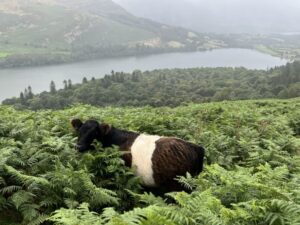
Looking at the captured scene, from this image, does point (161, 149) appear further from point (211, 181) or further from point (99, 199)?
point (99, 199)

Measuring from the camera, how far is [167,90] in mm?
138250

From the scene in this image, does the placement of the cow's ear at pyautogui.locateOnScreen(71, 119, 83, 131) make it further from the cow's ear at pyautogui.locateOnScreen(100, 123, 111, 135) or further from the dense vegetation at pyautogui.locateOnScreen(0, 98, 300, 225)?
the cow's ear at pyautogui.locateOnScreen(100, 123, 111, 135)

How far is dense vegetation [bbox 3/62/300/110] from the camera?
4237 inches

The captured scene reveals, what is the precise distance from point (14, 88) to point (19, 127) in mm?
147503

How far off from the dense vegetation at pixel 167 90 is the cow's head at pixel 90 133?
8010cm

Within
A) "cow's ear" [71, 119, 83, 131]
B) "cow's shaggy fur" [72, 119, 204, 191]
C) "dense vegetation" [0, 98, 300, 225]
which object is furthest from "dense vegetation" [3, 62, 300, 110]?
"cow's shaggy fur" [72, 119, 204, 191]

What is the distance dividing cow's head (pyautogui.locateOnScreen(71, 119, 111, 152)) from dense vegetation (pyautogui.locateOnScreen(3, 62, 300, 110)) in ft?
263

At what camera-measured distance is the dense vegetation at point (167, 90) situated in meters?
108

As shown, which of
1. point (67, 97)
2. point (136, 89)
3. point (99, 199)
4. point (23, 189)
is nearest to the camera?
point (99, 199)

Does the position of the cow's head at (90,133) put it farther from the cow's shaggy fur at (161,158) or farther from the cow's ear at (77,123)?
the cow's ear at (77,123)

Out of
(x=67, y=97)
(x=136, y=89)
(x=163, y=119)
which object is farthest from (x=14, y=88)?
(x=163, y=119)

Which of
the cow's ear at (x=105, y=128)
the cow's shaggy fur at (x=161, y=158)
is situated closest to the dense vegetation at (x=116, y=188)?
the cow's shaggy fur at (x=161, y=158)

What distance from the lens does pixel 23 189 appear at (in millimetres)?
7625

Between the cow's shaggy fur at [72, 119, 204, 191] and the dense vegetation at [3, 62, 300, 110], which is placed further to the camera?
the dense vegetation at [3, 62, 300, 110]
